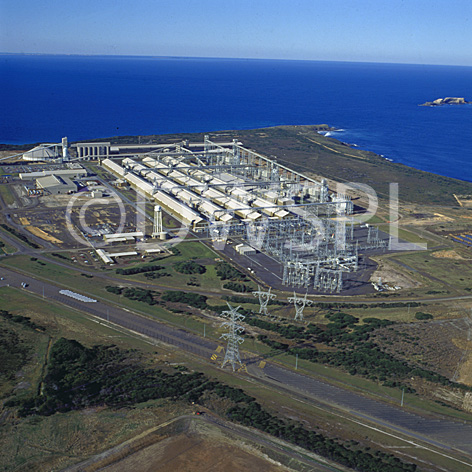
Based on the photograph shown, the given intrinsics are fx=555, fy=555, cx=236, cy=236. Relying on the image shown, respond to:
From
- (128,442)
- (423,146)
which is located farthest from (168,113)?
(128,442)

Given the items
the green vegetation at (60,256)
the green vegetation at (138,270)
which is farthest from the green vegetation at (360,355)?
the green vegetation at (60,256)

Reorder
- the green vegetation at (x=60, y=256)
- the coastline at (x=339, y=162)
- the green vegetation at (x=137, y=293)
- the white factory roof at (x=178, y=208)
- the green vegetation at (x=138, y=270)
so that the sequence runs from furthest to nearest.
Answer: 1. the coastline at (x=339, y=162)
2. the white factory roof at (x=178, y=208)
3. the green vegetation at (x=60, y=256)
4. the green vegetation at (x=138, y=270)
5. the green vegetation at (x=137, y=293)

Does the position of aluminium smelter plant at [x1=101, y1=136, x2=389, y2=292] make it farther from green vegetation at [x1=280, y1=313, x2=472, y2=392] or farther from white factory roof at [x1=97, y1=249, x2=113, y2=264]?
white factory roof at [x1=97, y1=249, x2=113, y2=264]

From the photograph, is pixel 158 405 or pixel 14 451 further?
pixel 158 405

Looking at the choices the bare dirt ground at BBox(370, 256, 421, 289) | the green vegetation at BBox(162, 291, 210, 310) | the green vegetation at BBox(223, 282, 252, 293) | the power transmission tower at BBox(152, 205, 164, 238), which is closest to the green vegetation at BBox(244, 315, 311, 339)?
the green vegetation at BBox(162, 291, 210, 310)

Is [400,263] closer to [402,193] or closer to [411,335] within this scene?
[411,335]

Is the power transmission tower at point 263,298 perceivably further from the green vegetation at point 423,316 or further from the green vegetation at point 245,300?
the green vegetation at point 423,316
